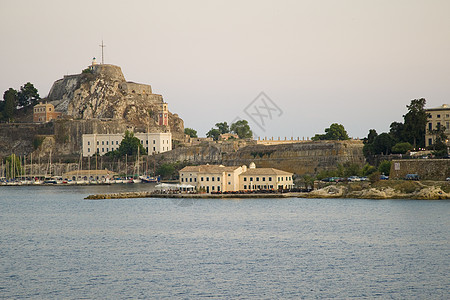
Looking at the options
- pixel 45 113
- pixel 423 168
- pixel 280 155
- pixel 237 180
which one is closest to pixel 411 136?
pixel 423 168

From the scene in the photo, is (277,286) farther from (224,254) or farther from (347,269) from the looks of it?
(224,254)

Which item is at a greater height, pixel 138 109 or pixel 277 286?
pixel 138 109

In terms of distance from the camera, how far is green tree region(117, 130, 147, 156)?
139m

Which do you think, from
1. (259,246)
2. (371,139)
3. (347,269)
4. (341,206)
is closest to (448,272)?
(347,269)

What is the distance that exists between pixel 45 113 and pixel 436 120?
94592 millimetres

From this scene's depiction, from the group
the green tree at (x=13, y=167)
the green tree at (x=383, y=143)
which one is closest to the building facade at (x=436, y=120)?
the green tree at (x=383, y=143)

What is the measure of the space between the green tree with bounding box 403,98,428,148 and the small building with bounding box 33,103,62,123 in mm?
87735

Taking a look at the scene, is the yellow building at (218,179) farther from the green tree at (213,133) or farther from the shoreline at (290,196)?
the green tree at (213,133)

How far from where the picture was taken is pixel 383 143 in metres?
96.2

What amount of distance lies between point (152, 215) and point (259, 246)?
22290 mm

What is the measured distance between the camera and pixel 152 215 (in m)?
66.3

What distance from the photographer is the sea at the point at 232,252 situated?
34219 millimetres

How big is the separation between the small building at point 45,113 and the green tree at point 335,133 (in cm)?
5934

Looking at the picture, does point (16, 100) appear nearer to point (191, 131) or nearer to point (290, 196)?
point (191, 131)
